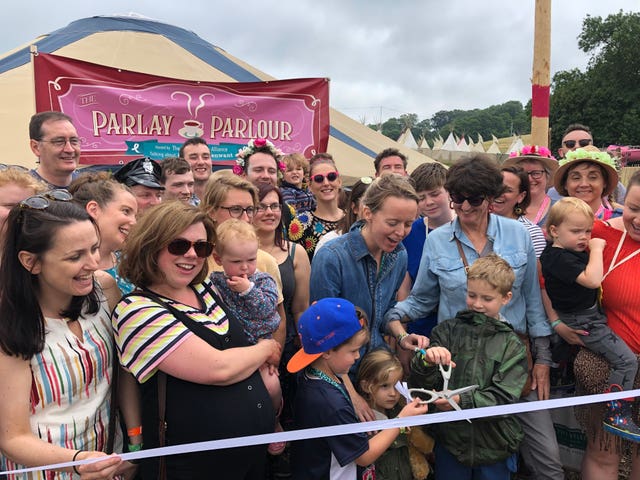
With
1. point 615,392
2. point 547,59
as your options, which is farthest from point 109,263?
point 547,59

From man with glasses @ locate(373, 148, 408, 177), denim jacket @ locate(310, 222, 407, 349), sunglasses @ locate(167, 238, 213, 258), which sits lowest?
denim jacket @ locate(310, 222, 407, 349)

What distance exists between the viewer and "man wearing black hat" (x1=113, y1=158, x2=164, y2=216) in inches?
135

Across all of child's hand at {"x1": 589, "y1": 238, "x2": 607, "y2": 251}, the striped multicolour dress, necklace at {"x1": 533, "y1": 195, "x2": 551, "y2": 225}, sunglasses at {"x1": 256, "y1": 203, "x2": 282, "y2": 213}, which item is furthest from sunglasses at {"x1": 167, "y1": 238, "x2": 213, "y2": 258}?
necklace at {"x1": 533, "y1": 195, "x2": 551, "y2": 225}

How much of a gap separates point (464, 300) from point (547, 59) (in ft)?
20.8

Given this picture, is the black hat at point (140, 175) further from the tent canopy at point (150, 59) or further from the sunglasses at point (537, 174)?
the tent canopy at point (150, 59)

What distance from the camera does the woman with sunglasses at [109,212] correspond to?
2568 millimetres

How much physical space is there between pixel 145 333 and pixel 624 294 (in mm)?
2690

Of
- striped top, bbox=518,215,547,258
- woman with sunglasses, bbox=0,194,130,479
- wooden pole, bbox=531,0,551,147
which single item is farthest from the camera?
wooden pole, bbox=531,0,551,147

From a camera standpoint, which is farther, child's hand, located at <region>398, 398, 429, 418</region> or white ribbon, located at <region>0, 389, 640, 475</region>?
child's hand, located at <region>398, 398, 429, 418</region>

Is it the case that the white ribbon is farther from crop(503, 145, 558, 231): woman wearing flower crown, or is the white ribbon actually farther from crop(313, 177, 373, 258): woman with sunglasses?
crop(503, 145, 558, 231): woman wearing flower crown

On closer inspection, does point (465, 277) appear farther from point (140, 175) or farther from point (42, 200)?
point (140, 175)

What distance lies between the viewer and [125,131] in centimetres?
698

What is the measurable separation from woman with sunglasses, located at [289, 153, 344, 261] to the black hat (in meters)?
1.22

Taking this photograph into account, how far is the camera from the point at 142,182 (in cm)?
342
